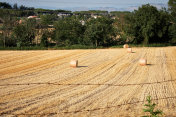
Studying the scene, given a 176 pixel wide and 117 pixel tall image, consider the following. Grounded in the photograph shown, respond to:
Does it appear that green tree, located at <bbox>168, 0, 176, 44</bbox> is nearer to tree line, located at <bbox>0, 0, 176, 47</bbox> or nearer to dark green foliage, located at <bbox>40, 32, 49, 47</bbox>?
tree line, located at <bbox>0, 0, 176, 47</bbox>

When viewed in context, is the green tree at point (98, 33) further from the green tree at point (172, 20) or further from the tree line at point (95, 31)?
the green tree at point (172, 20)

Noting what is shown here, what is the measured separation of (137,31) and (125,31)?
79.4 inches

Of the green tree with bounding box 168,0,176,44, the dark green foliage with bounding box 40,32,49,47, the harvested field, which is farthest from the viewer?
the green tree with bounding box 168,0,176,44

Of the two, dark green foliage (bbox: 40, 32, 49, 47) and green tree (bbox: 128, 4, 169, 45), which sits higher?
green tree (bbox: 128, 4, 169, 45)

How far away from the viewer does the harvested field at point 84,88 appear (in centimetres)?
1065

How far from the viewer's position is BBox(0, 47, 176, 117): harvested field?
34.9 ft

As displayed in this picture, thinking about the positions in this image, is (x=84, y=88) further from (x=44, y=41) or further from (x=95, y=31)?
(x=44, y=41)

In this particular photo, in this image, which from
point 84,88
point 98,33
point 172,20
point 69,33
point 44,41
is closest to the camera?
point 84,88

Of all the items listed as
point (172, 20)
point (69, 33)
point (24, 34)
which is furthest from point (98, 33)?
point (172, 20)

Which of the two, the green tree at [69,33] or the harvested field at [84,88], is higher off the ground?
the green tree at [69,33]

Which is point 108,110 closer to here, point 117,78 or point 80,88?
point 80,88

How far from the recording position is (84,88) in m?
13.6

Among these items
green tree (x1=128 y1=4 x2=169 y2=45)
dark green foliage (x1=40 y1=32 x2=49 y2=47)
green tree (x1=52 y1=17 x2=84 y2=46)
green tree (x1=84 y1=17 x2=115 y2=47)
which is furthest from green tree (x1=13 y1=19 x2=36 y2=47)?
green tree (x1=128 y1=4 x2=169 y2=45)

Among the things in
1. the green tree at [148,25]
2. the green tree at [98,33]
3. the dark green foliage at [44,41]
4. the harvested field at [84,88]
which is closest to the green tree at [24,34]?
the dark green foliage at [44,41]
